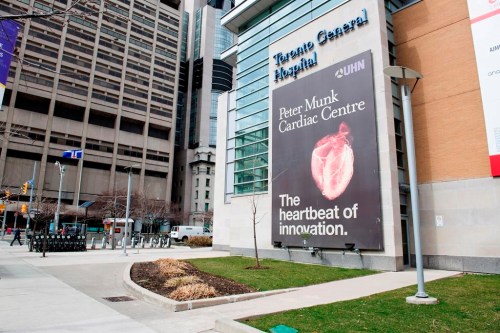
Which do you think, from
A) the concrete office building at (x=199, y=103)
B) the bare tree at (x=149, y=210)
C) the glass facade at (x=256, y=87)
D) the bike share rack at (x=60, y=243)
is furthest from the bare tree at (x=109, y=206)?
the glass facade at (x=256, y=87)

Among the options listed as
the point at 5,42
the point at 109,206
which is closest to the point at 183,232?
the point at 109,206

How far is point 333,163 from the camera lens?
18.9 m

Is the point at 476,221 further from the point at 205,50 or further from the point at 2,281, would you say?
the point at 205,50

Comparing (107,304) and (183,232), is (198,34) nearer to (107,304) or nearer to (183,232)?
(183,232)

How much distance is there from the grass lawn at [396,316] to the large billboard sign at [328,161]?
7.52 meters

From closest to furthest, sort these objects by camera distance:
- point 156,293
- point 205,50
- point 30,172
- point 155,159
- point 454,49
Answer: point 156,293 < point 454,49 < point 30,172 < point 155,159 < point 205,50

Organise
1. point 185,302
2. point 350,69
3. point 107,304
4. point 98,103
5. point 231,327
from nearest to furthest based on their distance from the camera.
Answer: point 231,327 < point 185,302 < point 107,304 < point 350,69 < point 98,103

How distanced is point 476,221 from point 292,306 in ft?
36.9

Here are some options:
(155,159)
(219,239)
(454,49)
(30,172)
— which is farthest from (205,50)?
(454,49)

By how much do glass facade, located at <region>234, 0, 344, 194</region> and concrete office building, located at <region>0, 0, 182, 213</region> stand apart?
47.8 metres

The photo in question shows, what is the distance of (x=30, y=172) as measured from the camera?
231 ft

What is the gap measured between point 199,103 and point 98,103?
123ft

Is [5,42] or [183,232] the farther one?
[183,232]

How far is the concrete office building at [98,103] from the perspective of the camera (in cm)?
6988
